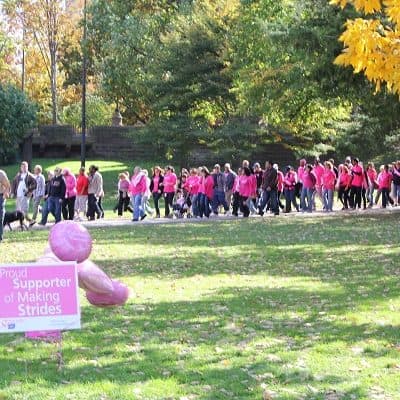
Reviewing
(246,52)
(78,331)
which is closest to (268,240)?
(78,331)

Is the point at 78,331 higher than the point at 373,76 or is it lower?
lower

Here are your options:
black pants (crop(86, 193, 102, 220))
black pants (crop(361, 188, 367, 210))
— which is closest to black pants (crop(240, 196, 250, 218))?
black pants (crop(86, 193, 102, 220))

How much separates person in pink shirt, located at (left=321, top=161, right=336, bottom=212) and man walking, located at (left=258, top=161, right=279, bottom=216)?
212cm

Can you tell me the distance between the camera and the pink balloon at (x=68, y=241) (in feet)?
27.7

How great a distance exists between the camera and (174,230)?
22.0 meters

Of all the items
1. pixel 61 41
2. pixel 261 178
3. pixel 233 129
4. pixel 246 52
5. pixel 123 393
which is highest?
pixel 61 41

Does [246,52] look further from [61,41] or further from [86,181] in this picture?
[61,41]

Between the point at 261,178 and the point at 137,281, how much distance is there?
14.7m

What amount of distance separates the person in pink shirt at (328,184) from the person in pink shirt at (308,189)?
1.40 ft

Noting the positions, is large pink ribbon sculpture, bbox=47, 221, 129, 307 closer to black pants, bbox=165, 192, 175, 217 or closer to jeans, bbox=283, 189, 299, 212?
black pants, bbox=165, 192, 175, 217

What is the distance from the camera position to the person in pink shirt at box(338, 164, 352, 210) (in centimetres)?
2836

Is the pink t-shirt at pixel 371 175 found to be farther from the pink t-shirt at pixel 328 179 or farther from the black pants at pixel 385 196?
the pink t-shirt at pixel 328 179

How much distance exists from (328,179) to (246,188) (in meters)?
3.47

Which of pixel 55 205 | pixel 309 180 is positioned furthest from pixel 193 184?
pixel 55 205
